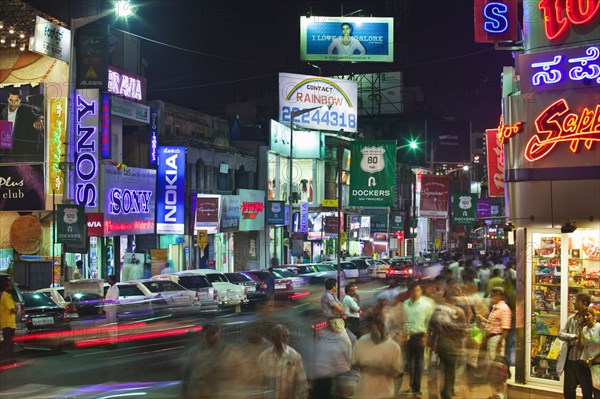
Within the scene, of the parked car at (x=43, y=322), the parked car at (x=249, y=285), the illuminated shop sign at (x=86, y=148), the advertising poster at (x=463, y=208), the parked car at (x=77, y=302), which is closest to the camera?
the parked car at (x=43, y=322)

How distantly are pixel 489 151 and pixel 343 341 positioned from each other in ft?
37.3

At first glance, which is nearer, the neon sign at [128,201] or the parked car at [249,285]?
the parked car at [249,285]

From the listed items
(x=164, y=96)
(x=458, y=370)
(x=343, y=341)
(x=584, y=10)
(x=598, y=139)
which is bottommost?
(x=458, y=370)

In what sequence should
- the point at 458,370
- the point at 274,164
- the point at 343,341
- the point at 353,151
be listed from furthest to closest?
the point at 274,164 → the point at 353,151 → the point at 458,370 → the point at 343,341

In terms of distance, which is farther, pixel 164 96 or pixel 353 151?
pixel 164 96

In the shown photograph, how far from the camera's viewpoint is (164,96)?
6197 centimetres

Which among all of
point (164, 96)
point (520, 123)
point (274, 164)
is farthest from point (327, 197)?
point (520, 123)

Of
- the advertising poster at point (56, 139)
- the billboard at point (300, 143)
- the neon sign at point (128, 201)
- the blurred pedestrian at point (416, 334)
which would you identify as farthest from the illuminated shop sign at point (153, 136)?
the blurred pedestrian at point (416, 334)

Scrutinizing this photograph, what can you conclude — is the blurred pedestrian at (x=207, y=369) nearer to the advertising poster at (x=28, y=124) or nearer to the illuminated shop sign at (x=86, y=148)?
the illuminated shop sign at (x=86, y=148)

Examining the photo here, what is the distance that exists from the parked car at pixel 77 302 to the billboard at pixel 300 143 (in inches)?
1269

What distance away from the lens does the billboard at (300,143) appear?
176ft

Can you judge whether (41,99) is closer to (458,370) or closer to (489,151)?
(489,151)

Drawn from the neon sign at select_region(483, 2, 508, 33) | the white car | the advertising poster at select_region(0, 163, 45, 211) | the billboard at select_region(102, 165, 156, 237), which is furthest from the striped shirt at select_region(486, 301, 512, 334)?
the advertising poster at select_region(0, 163, 45, 211)

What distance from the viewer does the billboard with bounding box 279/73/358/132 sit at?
5381 cm
